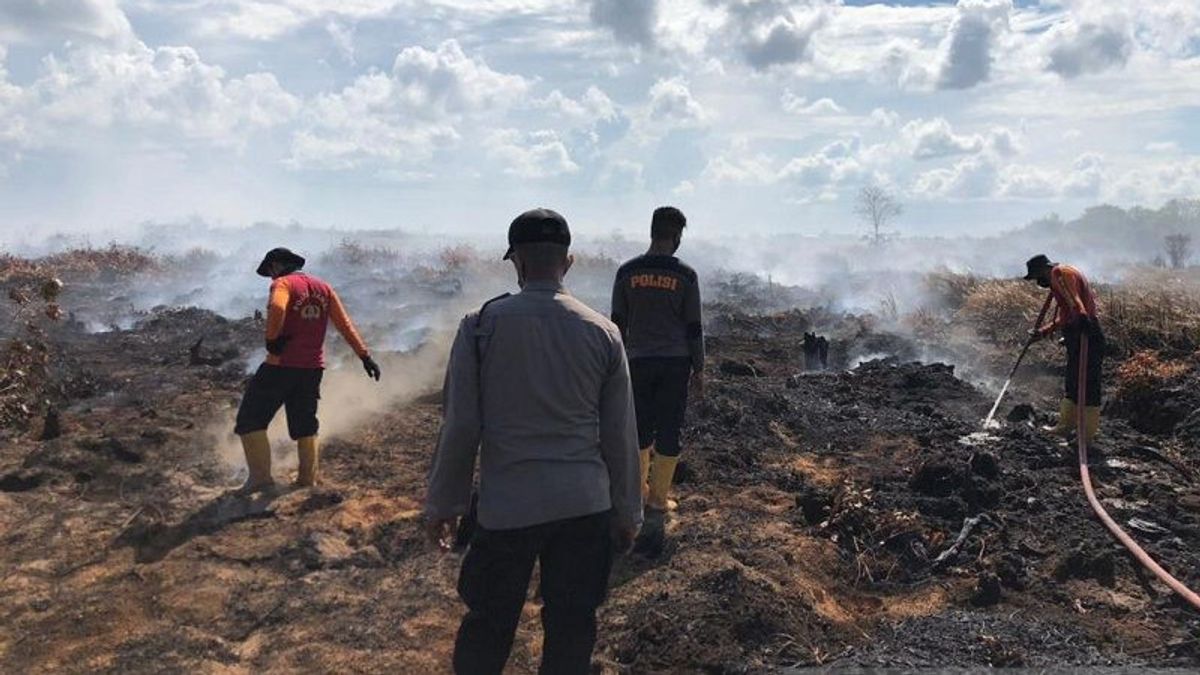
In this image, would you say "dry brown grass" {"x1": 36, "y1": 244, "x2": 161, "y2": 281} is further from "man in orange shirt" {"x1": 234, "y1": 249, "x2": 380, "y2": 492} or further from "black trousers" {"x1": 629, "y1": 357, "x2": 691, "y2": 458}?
"black trousers" {"x1": 629, "y1": 357, "x2": 691, "y2": 458}

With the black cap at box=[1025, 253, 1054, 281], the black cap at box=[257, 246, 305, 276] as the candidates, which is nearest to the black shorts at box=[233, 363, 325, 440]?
the black cap at box=[257, 246, 305, 276]

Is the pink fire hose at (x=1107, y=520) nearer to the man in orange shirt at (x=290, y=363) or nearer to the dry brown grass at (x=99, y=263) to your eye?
the man in orange shirt at (x=290, y=363)

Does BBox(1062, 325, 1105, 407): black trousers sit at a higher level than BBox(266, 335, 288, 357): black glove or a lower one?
lower

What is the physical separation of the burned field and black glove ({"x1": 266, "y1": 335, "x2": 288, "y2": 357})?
1105 millimetres

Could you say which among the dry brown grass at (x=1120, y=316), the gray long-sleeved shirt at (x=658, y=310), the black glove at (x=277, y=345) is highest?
the gray long-sleeved shirt at (x=658, y=310)

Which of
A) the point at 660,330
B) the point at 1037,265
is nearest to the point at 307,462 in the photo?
the point at 660,330

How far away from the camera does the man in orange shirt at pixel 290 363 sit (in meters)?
5.88

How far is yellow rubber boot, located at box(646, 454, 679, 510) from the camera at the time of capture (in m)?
5.60

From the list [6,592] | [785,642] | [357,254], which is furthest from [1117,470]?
[357,254]

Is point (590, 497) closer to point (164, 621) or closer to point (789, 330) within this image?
point (164, 621)

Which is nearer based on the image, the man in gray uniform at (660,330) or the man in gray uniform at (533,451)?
the man in gray uniform at (533,451)

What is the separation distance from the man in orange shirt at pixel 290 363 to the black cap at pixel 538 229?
347cm

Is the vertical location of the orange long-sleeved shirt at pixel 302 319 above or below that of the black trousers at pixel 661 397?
above

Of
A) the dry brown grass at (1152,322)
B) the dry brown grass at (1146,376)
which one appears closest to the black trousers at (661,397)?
the dry brown grass at (1146,376)
